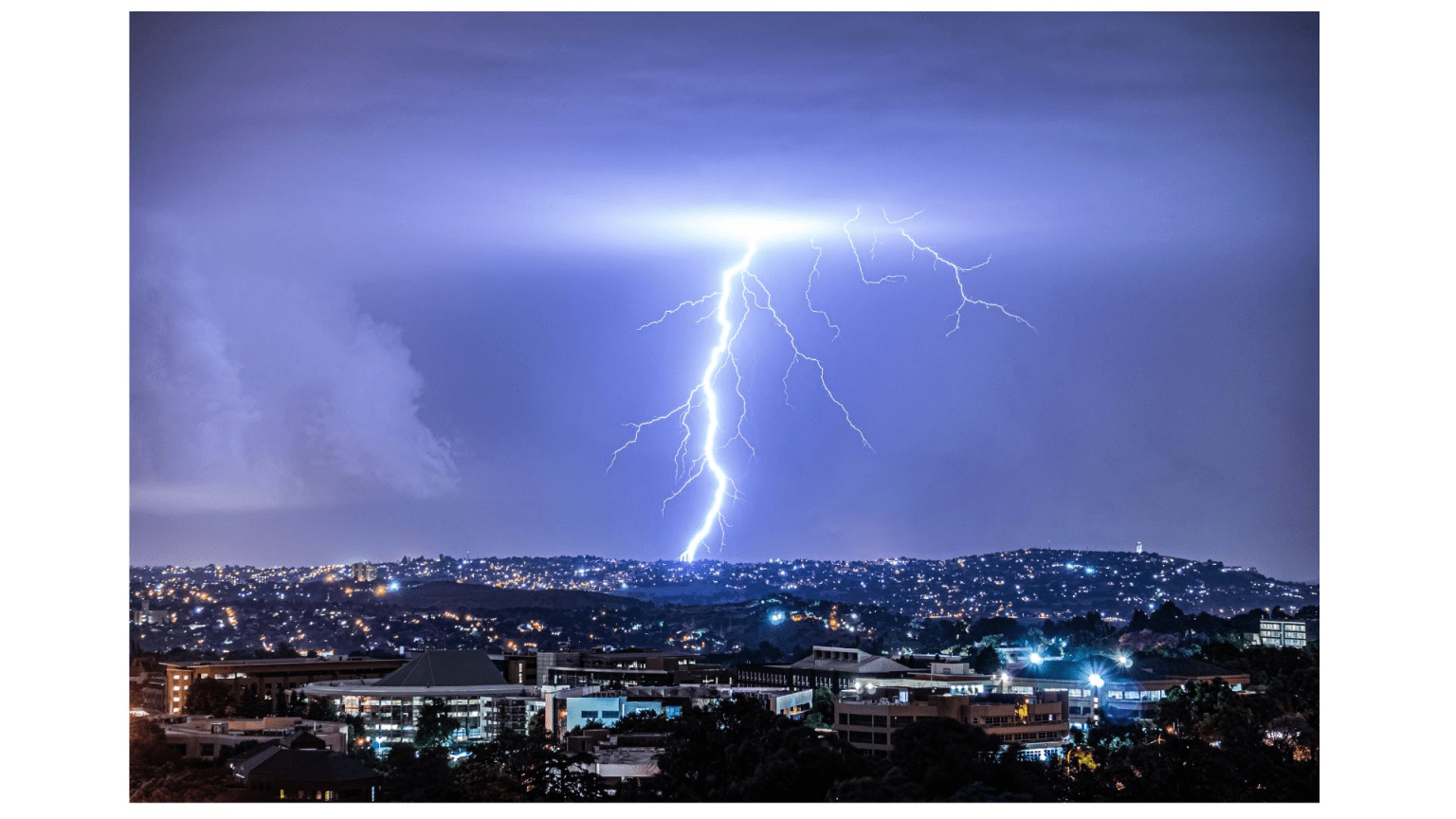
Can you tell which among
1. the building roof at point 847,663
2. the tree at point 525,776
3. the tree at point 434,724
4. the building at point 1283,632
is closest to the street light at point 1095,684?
the building roof at point 847,663

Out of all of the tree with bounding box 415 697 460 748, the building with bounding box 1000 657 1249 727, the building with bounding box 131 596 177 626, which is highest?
the building with bounding box 131 596 177 626

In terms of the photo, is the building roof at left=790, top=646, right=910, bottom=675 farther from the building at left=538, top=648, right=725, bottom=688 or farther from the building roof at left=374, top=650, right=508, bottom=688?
the building roof at left=374, top=650, right=508, bottom=688

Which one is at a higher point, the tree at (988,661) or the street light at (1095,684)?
the street light at (1095,684)

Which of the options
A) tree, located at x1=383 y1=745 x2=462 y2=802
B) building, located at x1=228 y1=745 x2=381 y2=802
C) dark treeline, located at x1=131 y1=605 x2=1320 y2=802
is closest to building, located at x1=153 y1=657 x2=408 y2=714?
dark treeline, located at x1=131 y1=605 x2=1320 y2=802

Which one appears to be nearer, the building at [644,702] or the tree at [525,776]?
the tree at [525,776]

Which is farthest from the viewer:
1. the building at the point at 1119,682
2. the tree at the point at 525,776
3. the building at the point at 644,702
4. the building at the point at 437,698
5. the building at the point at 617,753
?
the building at the point at 437,698

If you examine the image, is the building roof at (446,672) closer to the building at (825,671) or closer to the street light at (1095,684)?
the building at (825,671)
